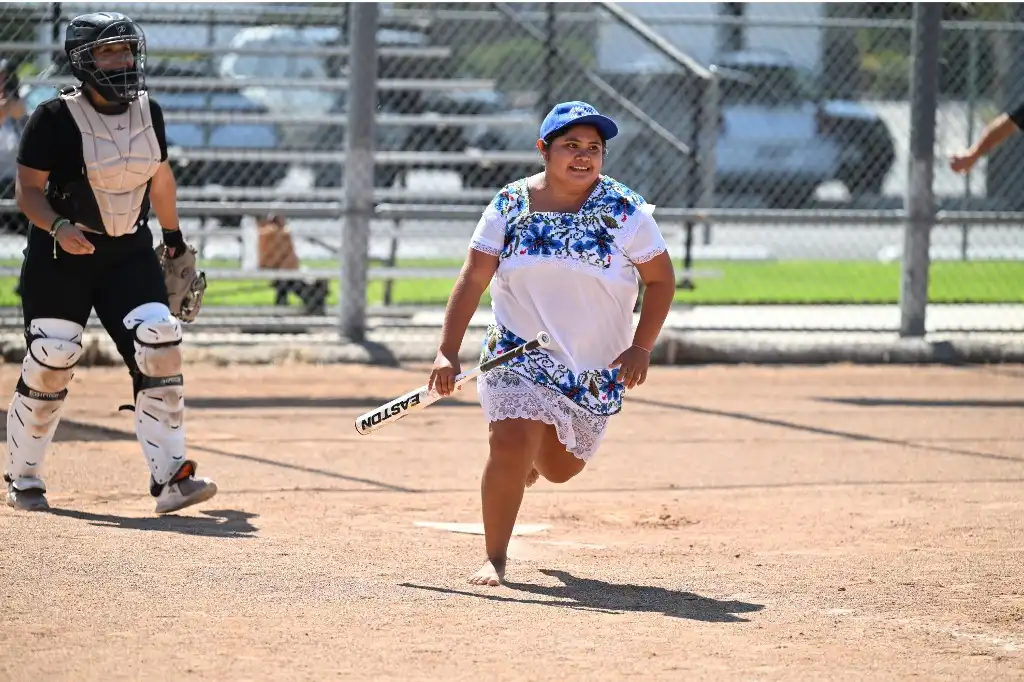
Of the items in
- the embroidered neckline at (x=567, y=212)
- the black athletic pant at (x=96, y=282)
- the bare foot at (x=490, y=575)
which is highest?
the embroidered neckline at (x=567, y=212)

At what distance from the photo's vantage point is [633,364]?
204 inches

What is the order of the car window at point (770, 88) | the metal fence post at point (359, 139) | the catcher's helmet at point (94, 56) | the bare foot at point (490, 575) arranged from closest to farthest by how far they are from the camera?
the bare foot at point (490, 575), the catcher's helmet at point (94, 56), the metal fence post at point (359, 139), the car window at point (770, 88)

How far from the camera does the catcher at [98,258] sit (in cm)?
610

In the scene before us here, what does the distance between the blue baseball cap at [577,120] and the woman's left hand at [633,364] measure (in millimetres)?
748

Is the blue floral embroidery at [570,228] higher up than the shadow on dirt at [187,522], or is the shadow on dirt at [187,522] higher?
the blue floral embroidery at [570,228]

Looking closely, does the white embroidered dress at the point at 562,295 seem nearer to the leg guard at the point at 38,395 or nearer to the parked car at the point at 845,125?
the leg guard at the point at 38,395

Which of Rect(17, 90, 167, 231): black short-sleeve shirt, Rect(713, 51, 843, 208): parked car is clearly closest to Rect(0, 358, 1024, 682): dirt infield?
Rect(17, 90, 167, 231): black short-sleeve shirt

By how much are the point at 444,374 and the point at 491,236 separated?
51 cm

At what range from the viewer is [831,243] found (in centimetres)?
1942

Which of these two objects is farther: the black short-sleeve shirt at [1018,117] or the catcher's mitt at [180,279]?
the black short-sleeve shirt at [1018,117]

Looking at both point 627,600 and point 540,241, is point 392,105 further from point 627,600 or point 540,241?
point 627,600

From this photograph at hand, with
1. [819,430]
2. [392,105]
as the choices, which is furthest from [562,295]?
[392,105]

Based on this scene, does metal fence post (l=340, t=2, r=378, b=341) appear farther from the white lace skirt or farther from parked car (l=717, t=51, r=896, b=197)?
parked car (l=717, t=51, r=896, b=197)

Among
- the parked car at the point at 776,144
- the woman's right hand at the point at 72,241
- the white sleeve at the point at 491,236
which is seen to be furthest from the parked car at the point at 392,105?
the white sleeve at the point at 491,236
